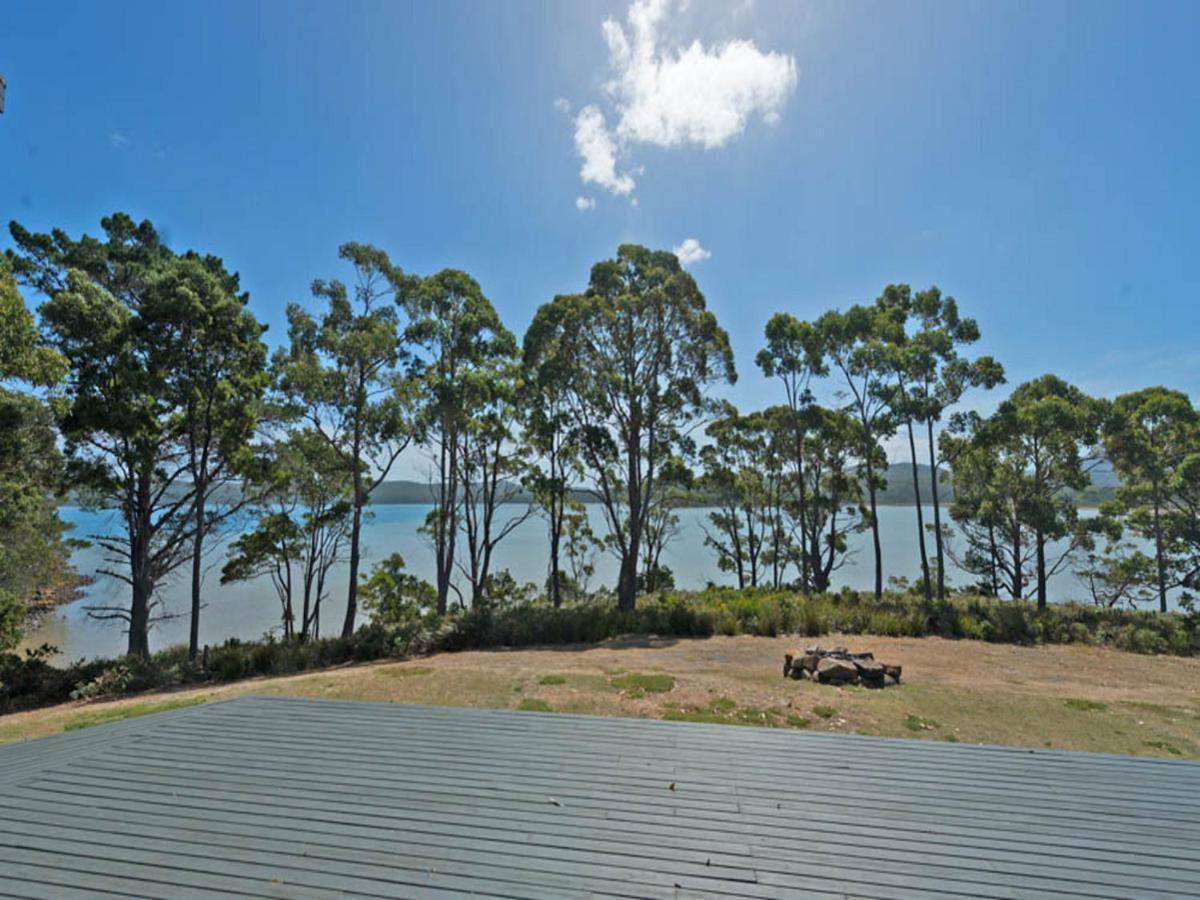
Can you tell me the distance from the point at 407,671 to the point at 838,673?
21.4 feet

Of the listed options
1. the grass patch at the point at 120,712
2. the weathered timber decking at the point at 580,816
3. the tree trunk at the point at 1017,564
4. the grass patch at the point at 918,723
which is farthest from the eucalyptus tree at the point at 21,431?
the tree trunk at the point at 1017,564

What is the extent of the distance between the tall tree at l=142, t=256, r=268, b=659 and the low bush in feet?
5.75

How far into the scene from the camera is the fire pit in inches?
279

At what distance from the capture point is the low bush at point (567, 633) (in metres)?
9.20

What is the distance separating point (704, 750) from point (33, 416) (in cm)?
1381

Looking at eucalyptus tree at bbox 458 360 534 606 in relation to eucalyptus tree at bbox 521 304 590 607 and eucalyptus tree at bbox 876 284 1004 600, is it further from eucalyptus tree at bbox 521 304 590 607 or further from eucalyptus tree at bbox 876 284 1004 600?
eucalyptus tree at bbox 876 284 1004 600

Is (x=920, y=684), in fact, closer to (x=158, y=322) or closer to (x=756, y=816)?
(x=756, y=816)

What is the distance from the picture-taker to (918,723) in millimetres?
5668

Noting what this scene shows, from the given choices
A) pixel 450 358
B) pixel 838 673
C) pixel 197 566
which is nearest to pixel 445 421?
pixel 450 358

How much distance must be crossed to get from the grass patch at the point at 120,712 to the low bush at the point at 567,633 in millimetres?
2093

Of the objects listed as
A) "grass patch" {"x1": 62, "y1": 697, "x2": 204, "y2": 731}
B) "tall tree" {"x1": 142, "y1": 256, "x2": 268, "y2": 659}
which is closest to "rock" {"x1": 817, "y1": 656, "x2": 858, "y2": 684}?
"grass patch" {"x1": 62, "y1": 697, "x2": 204, "y2": 731}

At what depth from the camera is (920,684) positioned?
718 cm

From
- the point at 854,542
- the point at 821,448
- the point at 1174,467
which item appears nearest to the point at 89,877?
the point at 821,448

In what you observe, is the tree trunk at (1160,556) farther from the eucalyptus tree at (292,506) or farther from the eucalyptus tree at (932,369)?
the eucalyptus tree at (292,506)
